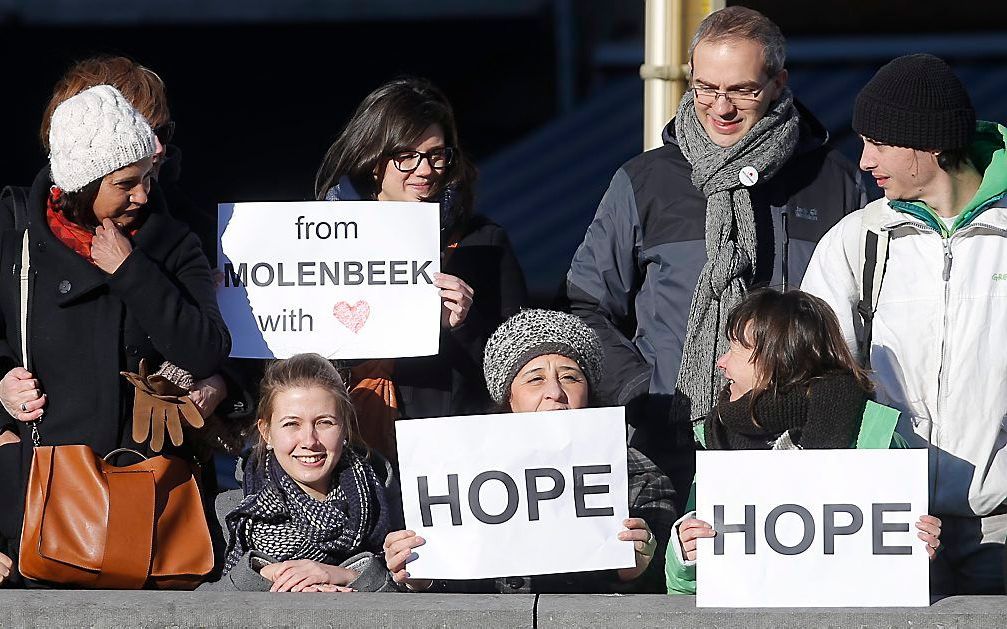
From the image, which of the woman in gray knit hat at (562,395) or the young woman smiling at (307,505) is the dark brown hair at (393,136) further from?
the young woman smiling at (307,505)

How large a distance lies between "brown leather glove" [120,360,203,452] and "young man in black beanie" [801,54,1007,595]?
172 centimetres

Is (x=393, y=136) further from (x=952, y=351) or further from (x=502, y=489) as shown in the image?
(x=952, y=351)

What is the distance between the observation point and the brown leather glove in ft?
15.0

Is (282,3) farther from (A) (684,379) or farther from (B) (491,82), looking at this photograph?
(A) (684,379)

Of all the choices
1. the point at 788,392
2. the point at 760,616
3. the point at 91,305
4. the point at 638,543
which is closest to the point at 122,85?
the point at 91,305

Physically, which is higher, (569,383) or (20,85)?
(20,85)

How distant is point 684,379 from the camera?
4902mm

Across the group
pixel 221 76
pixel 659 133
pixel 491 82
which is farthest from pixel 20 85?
pixel 659 133

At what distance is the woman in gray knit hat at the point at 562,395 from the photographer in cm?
466

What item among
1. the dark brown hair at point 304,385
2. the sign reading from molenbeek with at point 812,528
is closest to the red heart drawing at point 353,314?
the dark brown hair at point 304,385

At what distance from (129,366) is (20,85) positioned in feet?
28.1

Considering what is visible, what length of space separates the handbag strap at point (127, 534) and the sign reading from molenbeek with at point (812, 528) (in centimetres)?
140

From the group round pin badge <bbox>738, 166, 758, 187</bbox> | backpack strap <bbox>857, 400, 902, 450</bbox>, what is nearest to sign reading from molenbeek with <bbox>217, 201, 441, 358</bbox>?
round pin badge <bbox>738, 166, 758, 187</bbox>

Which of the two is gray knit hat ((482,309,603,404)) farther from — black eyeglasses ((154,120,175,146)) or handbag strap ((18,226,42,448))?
handbag strap ((18,226,42,448))
